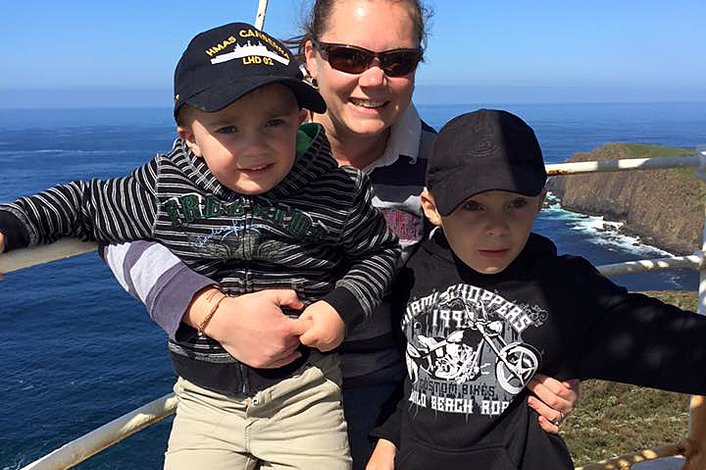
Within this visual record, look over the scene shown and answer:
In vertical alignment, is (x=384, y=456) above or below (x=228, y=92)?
below

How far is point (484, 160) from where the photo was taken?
1.55 meters

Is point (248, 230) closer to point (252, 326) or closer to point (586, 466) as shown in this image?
point (252, 326)

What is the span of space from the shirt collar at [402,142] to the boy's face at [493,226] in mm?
464

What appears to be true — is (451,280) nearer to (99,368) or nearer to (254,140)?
(254,140)

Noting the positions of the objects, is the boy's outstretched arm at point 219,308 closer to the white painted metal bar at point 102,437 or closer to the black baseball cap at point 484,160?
the white painted metal bar at point 102,437

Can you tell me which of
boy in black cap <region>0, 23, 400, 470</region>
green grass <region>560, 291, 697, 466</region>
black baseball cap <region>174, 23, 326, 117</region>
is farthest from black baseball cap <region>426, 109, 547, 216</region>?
green grass <region>560, 291, 697, 466</region>

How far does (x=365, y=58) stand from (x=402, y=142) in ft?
0.94

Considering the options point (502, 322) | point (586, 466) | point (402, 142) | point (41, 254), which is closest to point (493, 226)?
point (502, 322)

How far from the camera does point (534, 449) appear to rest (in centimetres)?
162

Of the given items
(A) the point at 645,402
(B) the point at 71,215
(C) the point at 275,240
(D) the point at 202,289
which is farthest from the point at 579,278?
(A) the point at 645,402

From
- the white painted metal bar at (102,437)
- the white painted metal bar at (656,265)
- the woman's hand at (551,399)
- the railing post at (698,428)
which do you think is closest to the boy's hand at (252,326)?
Answer: the white painted metal bar at (102,437)

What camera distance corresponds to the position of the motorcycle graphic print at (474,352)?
1620mm

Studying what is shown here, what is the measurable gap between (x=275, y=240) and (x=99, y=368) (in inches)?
1391

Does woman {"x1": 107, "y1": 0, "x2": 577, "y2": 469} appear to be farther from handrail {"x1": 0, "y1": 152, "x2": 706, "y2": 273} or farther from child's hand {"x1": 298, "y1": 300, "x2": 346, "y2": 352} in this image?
handrail {"x1": 0, "y1": 152, "x2": 706, "y2": 273}
